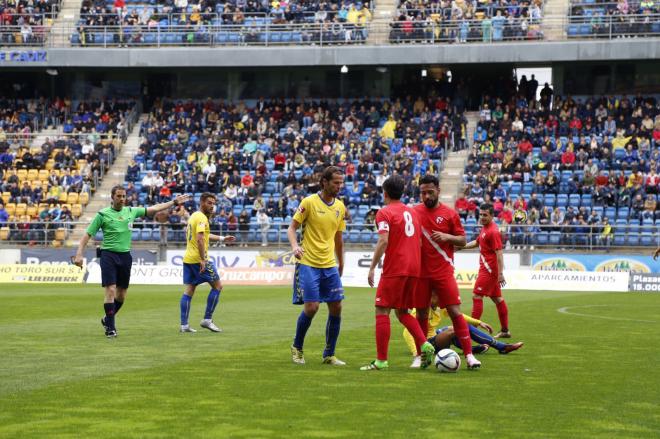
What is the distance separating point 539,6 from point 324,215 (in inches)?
1597

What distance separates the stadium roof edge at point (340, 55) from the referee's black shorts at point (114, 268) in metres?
36.1

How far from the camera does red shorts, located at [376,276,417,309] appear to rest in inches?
489

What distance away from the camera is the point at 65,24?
188 ft

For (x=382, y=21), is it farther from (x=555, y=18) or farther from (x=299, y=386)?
(x=299, y=386)

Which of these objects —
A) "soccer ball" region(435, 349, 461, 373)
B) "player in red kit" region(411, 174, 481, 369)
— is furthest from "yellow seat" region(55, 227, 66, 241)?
"soccer ball" region(435, 349, 461, 373)

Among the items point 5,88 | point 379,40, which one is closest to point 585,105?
point 379,40

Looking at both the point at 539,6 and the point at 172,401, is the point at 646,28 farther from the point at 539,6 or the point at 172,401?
the point at 172,401

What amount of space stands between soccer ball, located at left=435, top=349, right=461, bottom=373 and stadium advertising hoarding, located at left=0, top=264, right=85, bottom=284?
3051cm

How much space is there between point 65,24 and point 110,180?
10.8 m

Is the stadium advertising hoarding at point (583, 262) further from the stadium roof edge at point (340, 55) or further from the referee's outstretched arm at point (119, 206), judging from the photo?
the referee's outstretched arm at point (119, 206)

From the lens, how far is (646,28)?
49.4 meters

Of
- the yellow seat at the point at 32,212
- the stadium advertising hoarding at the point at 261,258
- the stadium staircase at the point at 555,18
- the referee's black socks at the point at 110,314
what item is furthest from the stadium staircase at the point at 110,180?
the referee's black socks at the point at 110,314

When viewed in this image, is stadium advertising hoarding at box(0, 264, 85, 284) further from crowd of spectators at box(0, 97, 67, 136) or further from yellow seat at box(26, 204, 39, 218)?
crowd of spectators at box(0, 97, 67, 136)

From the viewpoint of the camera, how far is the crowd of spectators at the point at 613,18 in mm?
49188
